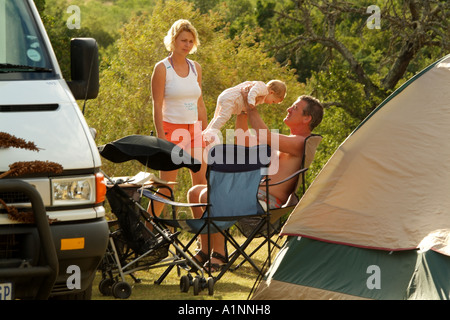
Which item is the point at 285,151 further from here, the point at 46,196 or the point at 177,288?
the point at 46,196

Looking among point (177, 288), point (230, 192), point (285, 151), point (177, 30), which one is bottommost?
point (177, 288)

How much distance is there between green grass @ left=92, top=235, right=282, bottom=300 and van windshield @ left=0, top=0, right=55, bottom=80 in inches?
65.9

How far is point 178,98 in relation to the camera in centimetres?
672

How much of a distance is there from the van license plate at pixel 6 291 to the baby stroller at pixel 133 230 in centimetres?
165

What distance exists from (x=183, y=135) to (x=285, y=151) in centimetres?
94

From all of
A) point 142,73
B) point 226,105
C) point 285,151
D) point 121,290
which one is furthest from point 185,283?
point 142,73

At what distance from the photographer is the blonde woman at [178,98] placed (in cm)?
666

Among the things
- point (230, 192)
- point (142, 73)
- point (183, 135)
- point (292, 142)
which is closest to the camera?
point (230, 192)

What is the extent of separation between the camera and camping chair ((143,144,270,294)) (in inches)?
221

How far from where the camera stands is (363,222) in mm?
4945

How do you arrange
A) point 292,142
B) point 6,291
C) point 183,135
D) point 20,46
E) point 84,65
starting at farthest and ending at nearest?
point 183,135 → point 292,142 → point 84,65 → point 20,46 → point 6,291

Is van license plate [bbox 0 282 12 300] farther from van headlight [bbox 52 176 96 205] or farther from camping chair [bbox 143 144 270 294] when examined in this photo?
camping chair [bbox 143 144 270 294]

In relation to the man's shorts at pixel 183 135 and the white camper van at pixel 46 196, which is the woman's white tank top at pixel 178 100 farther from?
the white camper van at pixel 46 196
